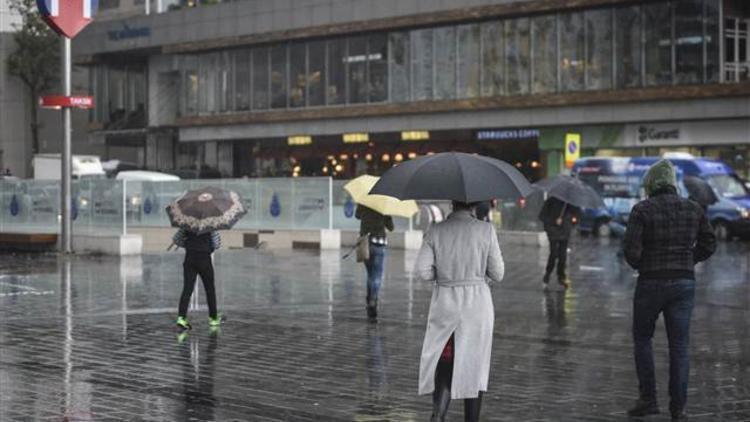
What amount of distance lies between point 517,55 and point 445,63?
4.14 m

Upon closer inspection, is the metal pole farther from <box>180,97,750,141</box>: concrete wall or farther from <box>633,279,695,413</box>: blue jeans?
<box>180,97,750,141</box>: concrete wall

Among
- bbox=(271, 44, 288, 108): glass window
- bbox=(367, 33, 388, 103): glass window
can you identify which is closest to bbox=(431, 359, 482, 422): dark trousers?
bbox=(367, 33, 388, 103): glass window

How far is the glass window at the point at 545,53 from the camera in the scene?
53781 mm

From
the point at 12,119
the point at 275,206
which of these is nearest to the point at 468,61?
the point at 275,206

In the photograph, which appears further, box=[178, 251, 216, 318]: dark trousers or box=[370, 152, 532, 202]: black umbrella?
box=[178, 251, 216, 318]: dark trousers

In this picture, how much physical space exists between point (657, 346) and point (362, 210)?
4.12 meters

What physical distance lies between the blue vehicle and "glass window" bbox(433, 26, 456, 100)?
1771cm

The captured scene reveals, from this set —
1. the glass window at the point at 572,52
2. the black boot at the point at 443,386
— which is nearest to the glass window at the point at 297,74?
the glass window at the point at 572,52

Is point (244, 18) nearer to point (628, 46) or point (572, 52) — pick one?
point (572, 52)

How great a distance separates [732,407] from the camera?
9438mm

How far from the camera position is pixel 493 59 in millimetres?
55969

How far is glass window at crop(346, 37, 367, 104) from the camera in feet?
201

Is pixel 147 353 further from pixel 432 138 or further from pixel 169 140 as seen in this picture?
pixel 169 140

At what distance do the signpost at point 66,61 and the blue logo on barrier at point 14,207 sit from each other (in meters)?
4.01
